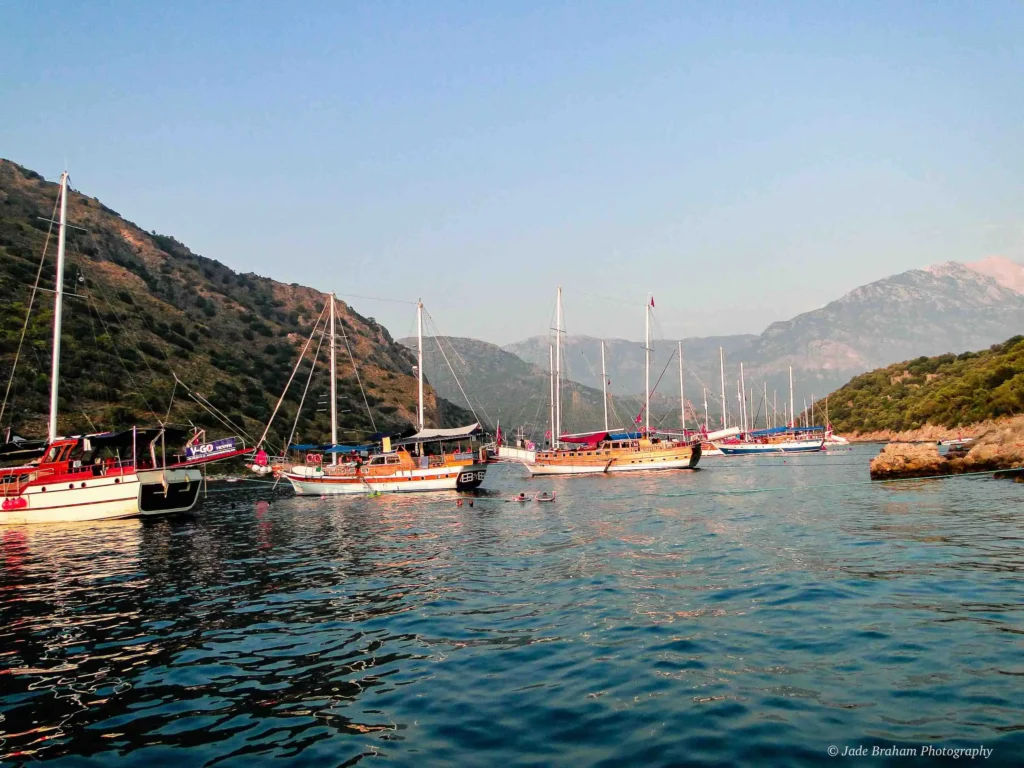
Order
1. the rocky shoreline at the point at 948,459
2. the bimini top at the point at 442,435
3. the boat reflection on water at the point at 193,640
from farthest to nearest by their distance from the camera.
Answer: the bimini top at the point at 442,435 < the rocky shoreline at the point at 948,459 < the boat reflection on water at the point at 193,640

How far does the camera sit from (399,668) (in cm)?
1122

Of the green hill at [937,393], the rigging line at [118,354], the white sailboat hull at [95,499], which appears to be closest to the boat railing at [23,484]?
the white sailboat hull at [95,499]

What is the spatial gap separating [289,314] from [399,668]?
14262 centimetres

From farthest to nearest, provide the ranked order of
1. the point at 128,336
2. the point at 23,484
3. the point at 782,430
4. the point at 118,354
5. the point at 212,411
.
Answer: the point at 782,430 → the point at 128,336 → the point at 118,354 → the point at 212,411 → the point at 23,484

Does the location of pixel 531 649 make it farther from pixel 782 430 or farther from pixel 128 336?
pixel 782 430

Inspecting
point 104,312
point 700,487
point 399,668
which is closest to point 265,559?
point 399,668

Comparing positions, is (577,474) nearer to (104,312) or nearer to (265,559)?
(265,559)

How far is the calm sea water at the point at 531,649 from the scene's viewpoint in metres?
8.23

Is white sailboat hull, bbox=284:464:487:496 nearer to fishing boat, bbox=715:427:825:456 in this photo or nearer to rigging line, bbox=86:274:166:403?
rigging line, bbox=86:274:166:403

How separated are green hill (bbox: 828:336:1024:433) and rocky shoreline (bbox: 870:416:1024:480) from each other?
41.8 m

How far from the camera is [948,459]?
41656 millimetres

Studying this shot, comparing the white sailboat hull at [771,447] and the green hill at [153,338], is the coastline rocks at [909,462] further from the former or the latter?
the white sailboat hull at [771,447]

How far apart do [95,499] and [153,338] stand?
57.5 meters

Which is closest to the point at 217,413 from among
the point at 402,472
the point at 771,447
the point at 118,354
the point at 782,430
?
the point at 118,354
